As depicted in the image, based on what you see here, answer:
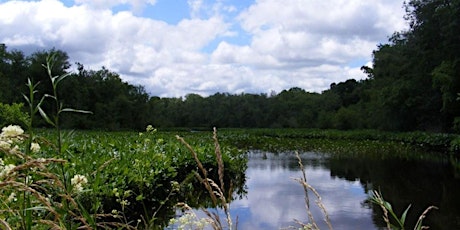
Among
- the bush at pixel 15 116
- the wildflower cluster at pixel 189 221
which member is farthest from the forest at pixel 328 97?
the wildflower cluster at pixel 189 221

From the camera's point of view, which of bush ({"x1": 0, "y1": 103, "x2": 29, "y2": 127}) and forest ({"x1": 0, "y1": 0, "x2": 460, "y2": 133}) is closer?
bush ({"x1": 0, "y1": 103, "x2": 29, "y2": 127})

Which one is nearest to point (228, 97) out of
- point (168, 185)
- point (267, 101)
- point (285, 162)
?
point (267, 101)

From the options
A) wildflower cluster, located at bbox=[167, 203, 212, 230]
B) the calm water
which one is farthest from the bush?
the calm water

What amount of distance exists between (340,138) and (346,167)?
73.7 feet

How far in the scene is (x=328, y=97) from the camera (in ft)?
195

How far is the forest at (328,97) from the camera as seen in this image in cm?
2848

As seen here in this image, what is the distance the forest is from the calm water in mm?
4553

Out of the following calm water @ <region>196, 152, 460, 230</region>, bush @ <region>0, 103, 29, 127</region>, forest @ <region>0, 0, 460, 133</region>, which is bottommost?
calm water @ <region>196, 152, 460, 230</region>

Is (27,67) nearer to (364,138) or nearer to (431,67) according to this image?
(364,138)

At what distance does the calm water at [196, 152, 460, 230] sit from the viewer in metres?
7.47

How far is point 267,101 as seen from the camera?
6494cm

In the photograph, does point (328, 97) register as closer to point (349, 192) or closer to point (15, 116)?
point (349, 192)

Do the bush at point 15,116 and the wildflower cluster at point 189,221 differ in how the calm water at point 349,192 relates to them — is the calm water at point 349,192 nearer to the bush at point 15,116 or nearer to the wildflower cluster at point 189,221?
the wildflower cluster at point 189,221

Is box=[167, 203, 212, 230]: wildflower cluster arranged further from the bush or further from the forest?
the forest
